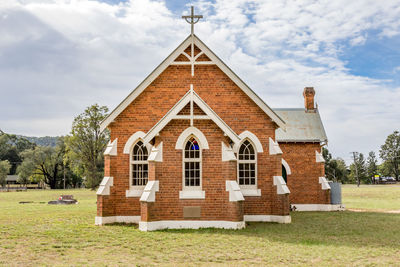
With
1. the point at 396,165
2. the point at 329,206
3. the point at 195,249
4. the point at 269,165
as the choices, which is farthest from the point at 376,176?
the point at 195,249

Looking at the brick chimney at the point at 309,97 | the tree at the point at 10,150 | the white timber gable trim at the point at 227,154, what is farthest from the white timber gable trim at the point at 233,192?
the tree at the point at 10,150

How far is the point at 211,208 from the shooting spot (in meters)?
14.6

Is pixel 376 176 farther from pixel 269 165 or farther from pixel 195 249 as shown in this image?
pixel 195 249

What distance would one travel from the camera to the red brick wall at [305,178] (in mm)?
23219

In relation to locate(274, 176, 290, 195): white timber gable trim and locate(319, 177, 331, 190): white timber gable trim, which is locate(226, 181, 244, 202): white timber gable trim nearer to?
locate(274, 176, 290, 195): white timber gable trim

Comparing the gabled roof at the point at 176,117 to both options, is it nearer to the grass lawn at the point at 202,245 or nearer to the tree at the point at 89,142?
the grass lawn at the point at 202,245

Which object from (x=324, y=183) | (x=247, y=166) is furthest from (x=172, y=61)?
(x=324, y=183)

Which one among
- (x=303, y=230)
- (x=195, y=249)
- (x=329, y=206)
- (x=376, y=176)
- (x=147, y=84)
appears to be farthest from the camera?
(x=376, y=176)

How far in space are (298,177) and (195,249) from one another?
14.3 m

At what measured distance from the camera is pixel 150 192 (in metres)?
Answer: 14.2

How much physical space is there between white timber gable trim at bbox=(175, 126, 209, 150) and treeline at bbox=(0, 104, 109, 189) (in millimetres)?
6698

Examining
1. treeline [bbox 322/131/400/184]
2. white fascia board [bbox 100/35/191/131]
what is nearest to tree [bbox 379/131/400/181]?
treeline [bbox 322/131/400/184]

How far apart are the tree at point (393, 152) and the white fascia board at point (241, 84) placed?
11574 cm

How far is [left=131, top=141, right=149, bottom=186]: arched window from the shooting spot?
55.7 ft
